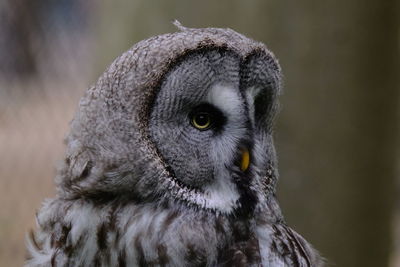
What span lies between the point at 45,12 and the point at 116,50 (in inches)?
41.8

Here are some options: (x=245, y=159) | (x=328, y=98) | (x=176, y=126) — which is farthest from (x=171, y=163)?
(x=328, y=98)

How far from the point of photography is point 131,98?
4.53 ft

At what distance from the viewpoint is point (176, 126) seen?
1401mm

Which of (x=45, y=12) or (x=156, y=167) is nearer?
(x=156, y=167)

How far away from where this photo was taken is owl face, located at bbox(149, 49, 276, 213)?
139cm

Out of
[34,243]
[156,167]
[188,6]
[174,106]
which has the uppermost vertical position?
[188,6]

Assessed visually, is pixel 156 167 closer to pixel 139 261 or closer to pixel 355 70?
pixel 139 261

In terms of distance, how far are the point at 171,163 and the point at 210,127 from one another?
120 mm

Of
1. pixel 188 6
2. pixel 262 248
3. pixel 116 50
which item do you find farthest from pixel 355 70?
pixel 262 248

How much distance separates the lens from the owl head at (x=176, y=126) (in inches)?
54.7

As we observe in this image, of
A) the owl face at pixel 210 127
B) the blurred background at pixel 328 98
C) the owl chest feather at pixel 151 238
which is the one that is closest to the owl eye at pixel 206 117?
the owl face at pixel 210 127

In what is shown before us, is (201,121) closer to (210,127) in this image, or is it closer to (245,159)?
(210,127)

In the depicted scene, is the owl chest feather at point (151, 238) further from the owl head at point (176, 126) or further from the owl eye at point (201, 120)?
the owl eye at point (201, 120)

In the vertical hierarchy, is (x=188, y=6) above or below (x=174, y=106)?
above
